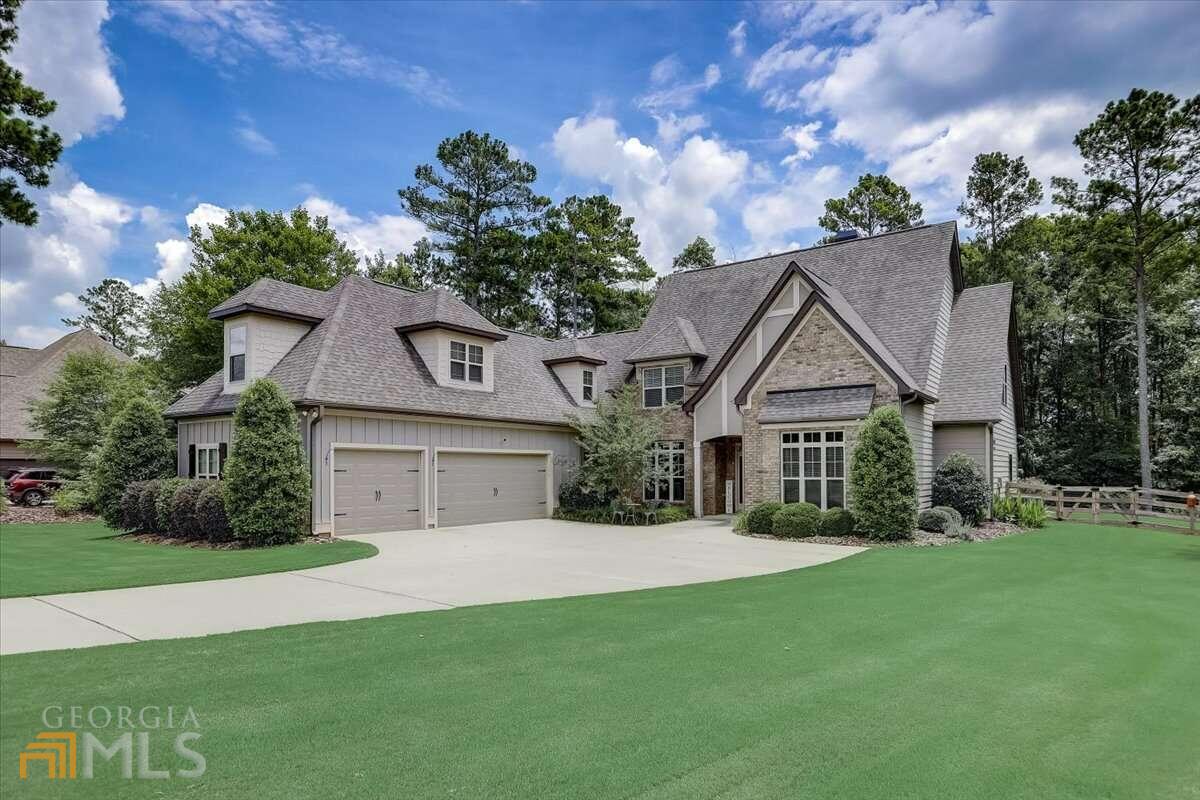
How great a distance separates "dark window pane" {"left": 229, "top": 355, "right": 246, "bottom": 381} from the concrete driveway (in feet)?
18.9

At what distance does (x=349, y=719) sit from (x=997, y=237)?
38.9m

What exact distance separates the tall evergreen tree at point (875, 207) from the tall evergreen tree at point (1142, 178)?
13.2m

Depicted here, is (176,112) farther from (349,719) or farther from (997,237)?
(997,237)

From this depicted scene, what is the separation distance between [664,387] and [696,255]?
83.2 ft

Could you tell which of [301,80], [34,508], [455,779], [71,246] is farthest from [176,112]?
[34,508]

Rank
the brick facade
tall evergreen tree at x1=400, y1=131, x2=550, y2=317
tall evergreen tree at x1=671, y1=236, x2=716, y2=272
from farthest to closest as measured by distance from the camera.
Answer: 1. tall evergreen tree at x1=671, y1=236, x2=716, y2=272
2. tall evergreen tree at x1=400, y1=131, x2=550, y2=317
3. the brick facade

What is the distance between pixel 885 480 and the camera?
49.1 ft

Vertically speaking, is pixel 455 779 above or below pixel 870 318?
below

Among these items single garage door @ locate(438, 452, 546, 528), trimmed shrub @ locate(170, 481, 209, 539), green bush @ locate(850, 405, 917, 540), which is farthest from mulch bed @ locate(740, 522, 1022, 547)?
trimmed shrub @ locate(170, 481, 209, 539)

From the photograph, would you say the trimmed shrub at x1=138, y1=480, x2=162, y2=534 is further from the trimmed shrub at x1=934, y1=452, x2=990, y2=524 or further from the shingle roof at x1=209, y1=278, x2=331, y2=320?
the trimmed shrub at x1=934, y1=452, x2=990, y2=524

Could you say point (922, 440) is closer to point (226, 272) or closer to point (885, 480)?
point (885, 480)

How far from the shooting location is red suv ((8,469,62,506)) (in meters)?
24.9

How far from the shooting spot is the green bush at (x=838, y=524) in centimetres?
1566

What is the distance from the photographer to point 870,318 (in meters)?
20.9
